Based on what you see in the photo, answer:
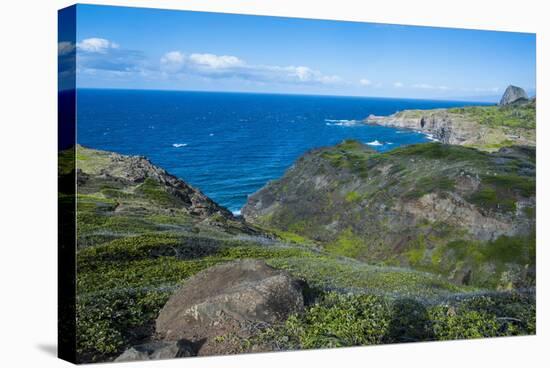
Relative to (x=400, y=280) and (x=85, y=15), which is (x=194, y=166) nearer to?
(x=85, y=15)

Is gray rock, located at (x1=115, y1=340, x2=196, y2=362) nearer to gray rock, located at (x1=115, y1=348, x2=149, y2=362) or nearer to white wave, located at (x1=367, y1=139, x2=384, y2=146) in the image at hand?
gray rock, located at (x1=115, y1=348, x2=149, y2=362)

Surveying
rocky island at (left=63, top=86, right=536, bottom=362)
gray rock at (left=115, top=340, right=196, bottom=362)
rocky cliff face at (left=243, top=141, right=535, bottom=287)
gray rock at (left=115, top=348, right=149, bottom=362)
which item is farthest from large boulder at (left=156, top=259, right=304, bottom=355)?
rocky cliff face at (left=243, top=141, right=535, bottom=287)

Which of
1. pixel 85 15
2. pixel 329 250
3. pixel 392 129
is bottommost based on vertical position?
pixel 329 250

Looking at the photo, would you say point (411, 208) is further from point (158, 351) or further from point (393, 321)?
point (158, 351)

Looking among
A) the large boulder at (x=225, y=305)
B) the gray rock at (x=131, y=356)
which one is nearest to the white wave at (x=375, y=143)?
the large boulder at (x=225, y=305)

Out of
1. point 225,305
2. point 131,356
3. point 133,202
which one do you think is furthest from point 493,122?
point 131,356

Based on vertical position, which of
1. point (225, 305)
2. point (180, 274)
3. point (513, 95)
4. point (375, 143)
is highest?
point (513, 95)

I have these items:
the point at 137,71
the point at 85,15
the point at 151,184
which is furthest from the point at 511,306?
the point at 85,15
